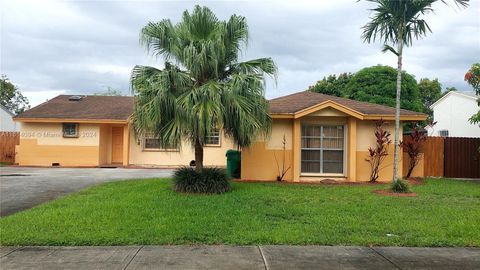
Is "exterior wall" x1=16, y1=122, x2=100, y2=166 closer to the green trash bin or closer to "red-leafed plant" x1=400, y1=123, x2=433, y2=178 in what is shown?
the green trash bin

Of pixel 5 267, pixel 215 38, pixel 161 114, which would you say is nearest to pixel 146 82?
pixel 161 114

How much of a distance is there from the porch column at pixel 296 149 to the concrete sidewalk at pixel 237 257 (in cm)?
869

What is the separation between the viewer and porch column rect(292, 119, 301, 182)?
15.7 metres

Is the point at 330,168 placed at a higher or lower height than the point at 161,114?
lower

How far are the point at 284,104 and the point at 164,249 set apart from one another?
10900 millimetres

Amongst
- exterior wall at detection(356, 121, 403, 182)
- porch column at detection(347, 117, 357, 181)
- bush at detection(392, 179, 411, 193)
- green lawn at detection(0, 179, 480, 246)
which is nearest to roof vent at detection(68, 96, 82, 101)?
green lawn at detection(0, 179, 480, 246)

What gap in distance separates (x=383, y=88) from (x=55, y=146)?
26.7 m

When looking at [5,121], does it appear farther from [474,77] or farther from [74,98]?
[474,77]

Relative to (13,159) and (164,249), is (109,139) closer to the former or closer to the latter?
(13,159)

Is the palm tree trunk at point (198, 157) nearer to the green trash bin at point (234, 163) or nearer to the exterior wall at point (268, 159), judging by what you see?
the exterior wall at point (268, 159)

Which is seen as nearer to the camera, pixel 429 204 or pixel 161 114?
pixel 429 204

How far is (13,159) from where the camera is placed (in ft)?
79.8

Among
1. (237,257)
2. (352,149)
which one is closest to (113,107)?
(352,149)

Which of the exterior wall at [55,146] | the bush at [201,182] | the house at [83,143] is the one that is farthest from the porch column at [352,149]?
the exterior wall at [55,146]
